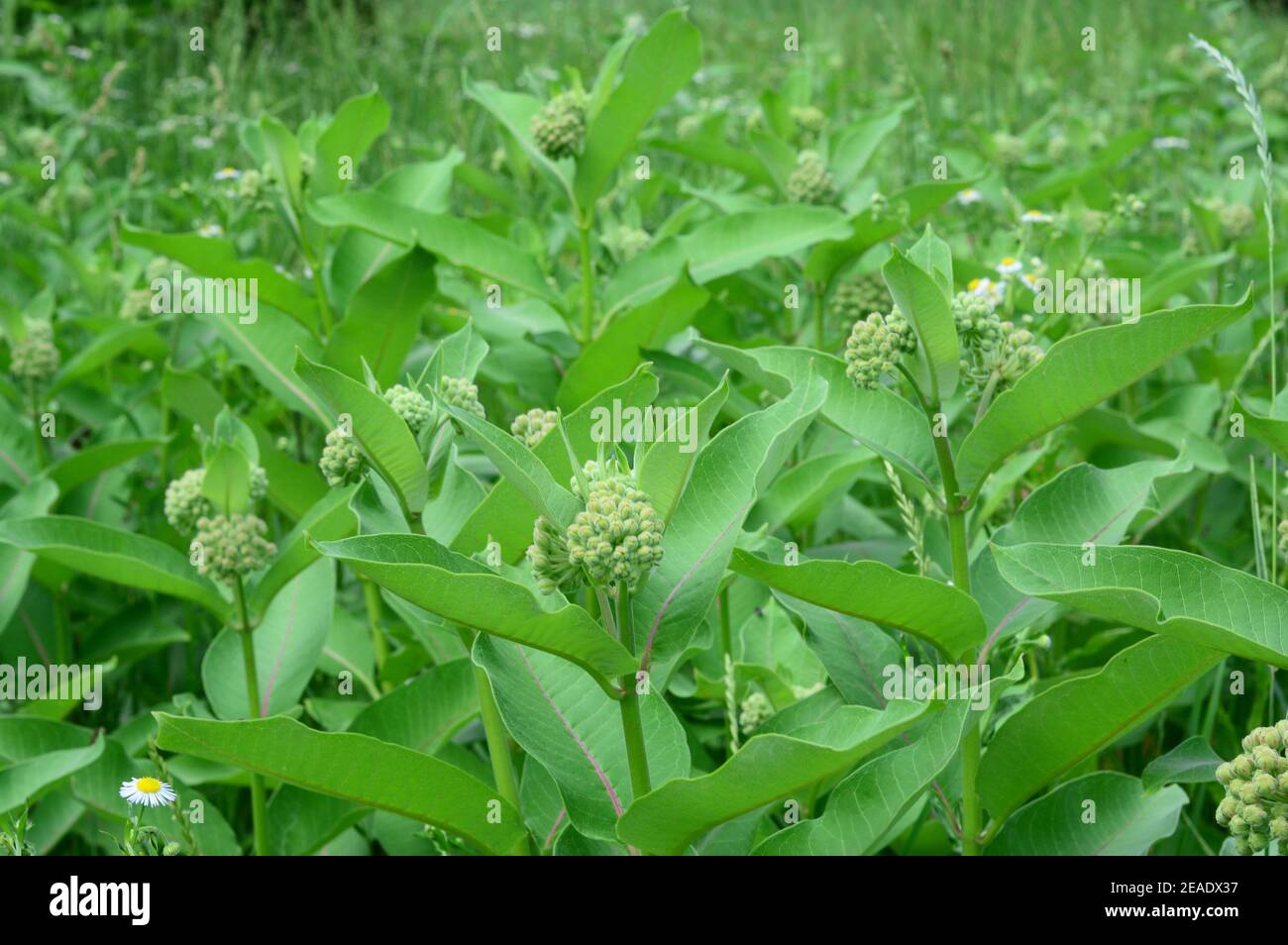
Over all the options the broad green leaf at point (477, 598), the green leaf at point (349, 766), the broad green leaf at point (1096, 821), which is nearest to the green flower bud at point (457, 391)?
the broad green leaf at point (477, 598)

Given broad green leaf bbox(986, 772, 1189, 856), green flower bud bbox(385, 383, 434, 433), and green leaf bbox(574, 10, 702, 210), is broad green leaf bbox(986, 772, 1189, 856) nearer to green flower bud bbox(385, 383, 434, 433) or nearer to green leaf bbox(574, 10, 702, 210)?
green flower bud bbox(385, 383, 434, 433)

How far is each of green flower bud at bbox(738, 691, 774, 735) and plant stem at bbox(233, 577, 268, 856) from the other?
641 mm

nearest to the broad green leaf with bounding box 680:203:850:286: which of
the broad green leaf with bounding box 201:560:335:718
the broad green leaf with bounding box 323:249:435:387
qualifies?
the broad green leaf with bounding box 323:249:435:387

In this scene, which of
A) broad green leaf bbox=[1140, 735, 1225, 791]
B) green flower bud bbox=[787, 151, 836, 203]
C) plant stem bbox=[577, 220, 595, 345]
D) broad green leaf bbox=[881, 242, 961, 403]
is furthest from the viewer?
green flower bud bbox=[787, 151, 836, 203]

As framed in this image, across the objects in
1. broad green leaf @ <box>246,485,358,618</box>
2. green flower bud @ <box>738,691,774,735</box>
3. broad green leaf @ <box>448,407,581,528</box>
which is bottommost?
green flower bud @ <box>738,691,774,735</box>

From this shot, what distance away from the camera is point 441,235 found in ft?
7.66

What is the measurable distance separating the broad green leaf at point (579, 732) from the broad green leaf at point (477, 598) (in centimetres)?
15

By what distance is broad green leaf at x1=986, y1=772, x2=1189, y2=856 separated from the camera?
144 centimetres

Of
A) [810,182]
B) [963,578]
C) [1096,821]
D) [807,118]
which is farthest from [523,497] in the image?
[807,118]

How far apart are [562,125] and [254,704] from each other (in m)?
1.08

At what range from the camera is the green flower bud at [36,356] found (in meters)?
2.53

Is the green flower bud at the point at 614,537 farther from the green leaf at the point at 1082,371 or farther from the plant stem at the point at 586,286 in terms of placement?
the plant stem at the point at 586,286

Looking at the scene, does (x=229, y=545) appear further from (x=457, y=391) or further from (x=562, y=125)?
(x=562, y=125)

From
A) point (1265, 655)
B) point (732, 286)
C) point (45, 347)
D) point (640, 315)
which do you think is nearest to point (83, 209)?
point (45, 347)
